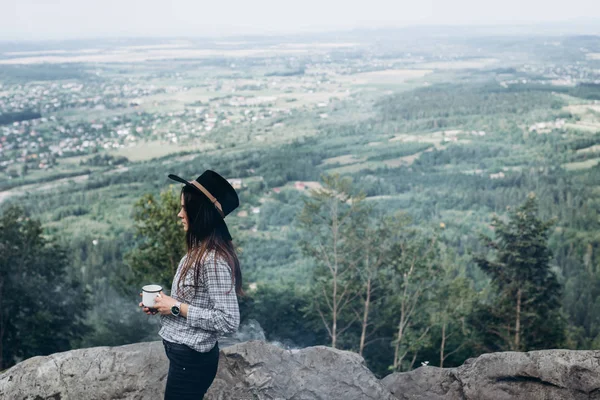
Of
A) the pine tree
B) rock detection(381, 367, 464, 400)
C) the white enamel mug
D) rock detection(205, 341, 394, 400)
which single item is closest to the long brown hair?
the white enamel mug

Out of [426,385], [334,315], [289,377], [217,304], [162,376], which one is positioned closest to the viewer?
[217,304]

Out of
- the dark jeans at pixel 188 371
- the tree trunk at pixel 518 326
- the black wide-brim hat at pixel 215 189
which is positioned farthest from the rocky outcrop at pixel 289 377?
the tree trunk at pixel 518 326

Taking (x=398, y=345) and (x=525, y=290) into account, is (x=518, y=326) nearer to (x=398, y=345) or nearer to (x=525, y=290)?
(x=525, y=290)

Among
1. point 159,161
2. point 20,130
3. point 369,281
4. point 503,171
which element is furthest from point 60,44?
point 369,281

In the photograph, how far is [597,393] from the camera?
4.33 meters

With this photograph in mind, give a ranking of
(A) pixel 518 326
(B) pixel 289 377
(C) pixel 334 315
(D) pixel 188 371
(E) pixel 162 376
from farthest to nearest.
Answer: (C) pixel 334 315, (A) pixel 518 326, (B) pixel 289 377, (E) pixel 162 376, (D) pixel 188 371

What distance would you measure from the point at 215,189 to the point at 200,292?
50cm

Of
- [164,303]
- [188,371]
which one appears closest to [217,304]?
[164,303]

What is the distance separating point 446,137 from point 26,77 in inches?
1116

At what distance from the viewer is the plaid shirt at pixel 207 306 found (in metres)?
2.82

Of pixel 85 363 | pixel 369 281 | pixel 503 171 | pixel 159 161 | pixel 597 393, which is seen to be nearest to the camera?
pixel 597 393

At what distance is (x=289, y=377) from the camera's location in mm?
4691

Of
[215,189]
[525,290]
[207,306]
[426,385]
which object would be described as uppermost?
[215,189]

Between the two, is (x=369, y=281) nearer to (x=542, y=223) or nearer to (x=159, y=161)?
(x=542, y=223)
